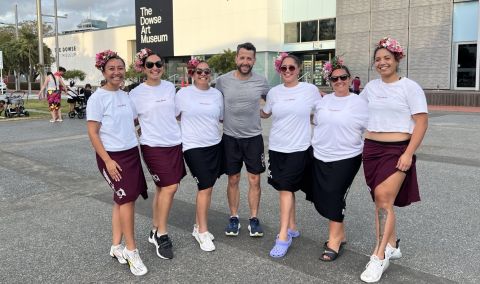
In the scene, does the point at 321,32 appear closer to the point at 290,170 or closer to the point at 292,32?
the point at 292,32

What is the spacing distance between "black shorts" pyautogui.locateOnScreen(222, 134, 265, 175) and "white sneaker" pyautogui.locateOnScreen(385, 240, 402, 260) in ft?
4.37

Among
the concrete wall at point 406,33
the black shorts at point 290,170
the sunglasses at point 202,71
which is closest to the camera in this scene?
the black shorts at point 290,170

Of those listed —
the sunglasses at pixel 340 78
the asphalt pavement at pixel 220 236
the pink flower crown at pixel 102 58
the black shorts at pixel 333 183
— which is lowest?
the asphalt pavement at pixel 220 236

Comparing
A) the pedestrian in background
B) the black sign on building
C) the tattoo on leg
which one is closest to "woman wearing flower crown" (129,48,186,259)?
the tattoo on leg

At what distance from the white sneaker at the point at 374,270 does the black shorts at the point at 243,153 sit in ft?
4.44

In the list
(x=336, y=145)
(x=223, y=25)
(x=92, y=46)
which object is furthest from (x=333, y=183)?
(x=92, y=46)

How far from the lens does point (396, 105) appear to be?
3.48 m

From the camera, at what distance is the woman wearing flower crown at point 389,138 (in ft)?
11.3

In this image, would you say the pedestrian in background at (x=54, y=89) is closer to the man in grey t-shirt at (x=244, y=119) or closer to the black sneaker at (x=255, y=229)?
the man in grey t-shirt at (x=244, y=119)

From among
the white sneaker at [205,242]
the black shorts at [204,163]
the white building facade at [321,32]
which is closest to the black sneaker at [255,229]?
the white sneaker at [205,242]

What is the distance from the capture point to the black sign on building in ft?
138

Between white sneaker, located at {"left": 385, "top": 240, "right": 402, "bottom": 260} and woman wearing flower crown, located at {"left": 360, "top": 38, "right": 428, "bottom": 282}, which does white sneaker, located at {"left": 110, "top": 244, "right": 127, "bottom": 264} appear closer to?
woman wearing flower crown, located at {"left": 360, "top": 38, "right": 428, "bottom": 282}

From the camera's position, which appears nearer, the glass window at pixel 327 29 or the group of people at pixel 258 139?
the group of people at pixel 258 139

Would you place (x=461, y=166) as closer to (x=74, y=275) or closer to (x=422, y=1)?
(x=74, y=275)
